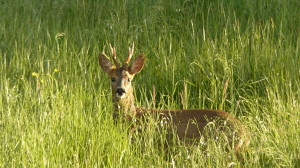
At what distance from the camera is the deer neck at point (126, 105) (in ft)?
22.3

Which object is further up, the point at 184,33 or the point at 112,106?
the point at 184,33

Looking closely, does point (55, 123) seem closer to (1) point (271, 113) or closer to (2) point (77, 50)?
(1) point (271, 113)

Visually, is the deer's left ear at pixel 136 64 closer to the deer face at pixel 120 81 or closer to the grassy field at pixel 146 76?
the deer face at pixel 120 81

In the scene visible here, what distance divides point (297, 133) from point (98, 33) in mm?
3685

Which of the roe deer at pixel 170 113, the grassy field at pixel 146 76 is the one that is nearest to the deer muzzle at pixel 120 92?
the roe deer at pixel 170 113

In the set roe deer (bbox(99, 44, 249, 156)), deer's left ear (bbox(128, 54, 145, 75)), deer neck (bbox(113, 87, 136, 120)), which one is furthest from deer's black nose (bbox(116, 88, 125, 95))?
deer's left ear (bbox(128, 54, 145, 75))

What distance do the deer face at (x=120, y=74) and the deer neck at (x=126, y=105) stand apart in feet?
0.06

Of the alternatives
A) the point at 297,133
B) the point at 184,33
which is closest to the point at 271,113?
the point at 297,133

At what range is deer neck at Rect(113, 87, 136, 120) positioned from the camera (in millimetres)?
6795

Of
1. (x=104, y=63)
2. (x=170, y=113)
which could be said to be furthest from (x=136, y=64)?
(x=170, y=113)

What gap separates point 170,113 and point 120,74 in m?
0.65

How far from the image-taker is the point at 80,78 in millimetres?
6906

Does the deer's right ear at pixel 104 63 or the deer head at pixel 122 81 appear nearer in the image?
the deer head at pixel 122 81

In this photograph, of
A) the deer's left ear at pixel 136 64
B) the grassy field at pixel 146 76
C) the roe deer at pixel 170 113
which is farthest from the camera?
the deer's left ear at pixel 136 64
